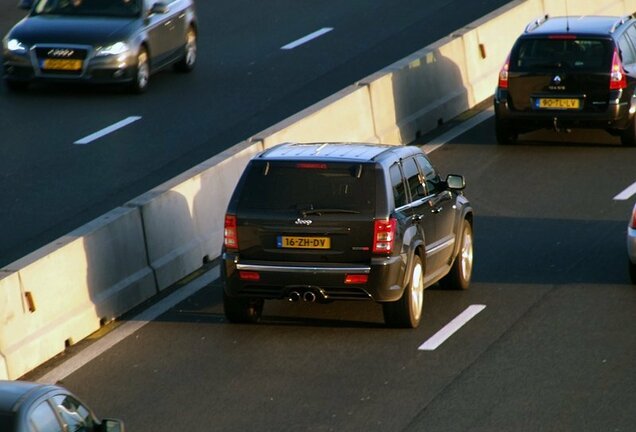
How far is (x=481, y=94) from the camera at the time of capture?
27.4m

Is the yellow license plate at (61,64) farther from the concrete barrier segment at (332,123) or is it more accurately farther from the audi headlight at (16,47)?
the concrete barrier segment at (332,123)

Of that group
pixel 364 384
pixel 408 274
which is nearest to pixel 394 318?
pixel 408 274

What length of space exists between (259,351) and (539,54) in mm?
10060

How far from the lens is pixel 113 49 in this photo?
26578 mm

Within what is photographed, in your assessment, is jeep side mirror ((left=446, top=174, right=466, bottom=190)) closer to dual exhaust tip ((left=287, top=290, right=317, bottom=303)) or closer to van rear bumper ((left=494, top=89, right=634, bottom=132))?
dual exhaust tip ((left=287, top=290, right=317, bottom=303))

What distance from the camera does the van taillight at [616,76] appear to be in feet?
78.4

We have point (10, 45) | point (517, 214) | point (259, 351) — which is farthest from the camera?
point (10, 45)

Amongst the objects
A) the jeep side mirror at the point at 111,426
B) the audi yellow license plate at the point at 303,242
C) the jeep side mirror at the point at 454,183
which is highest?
the jeep side mirror at the point at 111,426

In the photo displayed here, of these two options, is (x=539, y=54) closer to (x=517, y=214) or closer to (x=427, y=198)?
(x=517, y=214)

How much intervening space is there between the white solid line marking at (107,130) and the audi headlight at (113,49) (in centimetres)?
130

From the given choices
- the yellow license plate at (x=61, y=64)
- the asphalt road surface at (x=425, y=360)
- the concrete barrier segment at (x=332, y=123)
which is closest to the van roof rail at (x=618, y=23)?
the concrete barrier segment at (x=332, y=123)

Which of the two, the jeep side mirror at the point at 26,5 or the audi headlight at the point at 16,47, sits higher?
the jeep side mirror at the point at 26,5

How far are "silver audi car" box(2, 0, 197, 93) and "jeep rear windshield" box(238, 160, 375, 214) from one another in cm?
1141

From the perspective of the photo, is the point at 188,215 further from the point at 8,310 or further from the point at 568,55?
the point at 568,55
